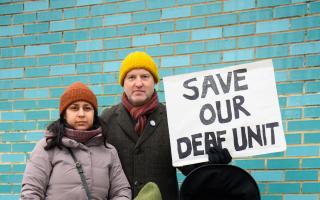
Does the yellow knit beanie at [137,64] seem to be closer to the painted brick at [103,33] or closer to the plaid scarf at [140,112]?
the plaid scarf at [140,112]

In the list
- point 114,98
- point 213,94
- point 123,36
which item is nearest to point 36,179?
point 213,94

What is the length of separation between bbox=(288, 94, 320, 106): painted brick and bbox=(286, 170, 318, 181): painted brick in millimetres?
496

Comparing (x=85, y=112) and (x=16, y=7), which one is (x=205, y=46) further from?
(x=16, y=7)

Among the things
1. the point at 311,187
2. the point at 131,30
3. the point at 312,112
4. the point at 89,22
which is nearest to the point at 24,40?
the point at 89,22

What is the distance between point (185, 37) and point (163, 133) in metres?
1.09

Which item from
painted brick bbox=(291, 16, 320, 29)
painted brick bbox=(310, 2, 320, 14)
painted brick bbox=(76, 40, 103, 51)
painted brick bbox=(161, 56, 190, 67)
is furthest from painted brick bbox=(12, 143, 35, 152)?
painted brick bbox=(310, 2, 320, 14)

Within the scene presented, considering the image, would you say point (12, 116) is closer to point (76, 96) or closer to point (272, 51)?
point (76, 96)

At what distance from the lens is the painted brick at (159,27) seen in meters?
3.66

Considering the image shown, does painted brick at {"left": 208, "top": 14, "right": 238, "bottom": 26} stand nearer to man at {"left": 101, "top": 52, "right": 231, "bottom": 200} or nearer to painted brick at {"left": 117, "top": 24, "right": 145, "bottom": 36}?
painted brick at {"left": 117, "top": 24, "right": 145, "bottom": 36}

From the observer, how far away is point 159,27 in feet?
12.1

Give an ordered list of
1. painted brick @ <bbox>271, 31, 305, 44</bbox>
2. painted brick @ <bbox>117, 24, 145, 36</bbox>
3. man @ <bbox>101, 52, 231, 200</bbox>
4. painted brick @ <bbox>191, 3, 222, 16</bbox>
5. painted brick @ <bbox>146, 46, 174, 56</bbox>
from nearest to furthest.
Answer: man @ <bbox>101, 52, 231, 200</bbox> < painted brick @ <bbox>271, 31, 305, 44</bbox> < painted brick @ <bbox>191, 3, 222, 16</bbox> < painted brick @ <bbox>146, 46, 174, 56</bbox> < painted brick @ <bbox>117, 24, 145, 36</bbox>

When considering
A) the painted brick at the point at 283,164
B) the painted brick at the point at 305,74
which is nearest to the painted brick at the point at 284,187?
the painted brick at the point at 283,164

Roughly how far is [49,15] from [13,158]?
1335mm

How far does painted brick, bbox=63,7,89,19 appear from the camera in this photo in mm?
3924
